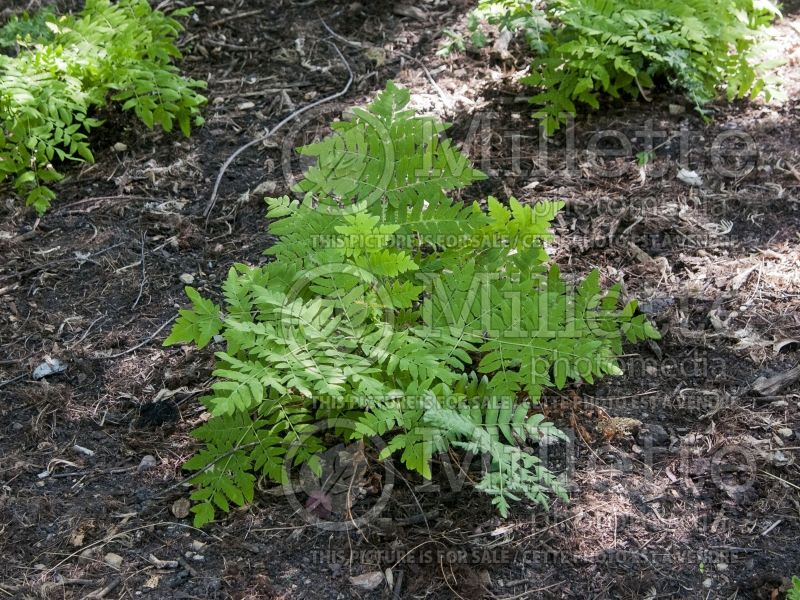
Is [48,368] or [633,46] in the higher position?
[633,46]

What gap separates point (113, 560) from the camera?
9.52 ft

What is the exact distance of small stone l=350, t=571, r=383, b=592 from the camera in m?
2.81

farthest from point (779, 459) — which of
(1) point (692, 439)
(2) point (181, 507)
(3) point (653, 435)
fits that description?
(2) point (181, 507)

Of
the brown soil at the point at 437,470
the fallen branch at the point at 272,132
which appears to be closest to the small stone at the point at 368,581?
the brown soil at the point at 437,470

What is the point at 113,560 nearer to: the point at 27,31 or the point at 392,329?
the point at 392,329

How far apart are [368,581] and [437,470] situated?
50 centimetres

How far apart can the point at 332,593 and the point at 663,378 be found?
1603 millimetres

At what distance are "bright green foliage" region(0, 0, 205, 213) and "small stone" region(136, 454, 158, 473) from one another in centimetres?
189

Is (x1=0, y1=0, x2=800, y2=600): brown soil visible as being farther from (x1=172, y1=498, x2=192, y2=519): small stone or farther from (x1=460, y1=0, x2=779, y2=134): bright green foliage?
(x1=460, y1=0, x2=779, y2=134): bright green foliage

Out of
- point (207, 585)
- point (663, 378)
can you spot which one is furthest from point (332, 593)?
point (663, 378)

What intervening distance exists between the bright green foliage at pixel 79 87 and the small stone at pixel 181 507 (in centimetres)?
216

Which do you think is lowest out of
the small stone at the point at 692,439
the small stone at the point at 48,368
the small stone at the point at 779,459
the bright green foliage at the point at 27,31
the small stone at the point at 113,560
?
the small stone at the point at 113,560

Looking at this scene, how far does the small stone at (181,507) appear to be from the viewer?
304 cm

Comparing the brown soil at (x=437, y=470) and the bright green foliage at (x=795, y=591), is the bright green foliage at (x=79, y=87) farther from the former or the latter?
the bright green foliage at (x=795, y=591)
